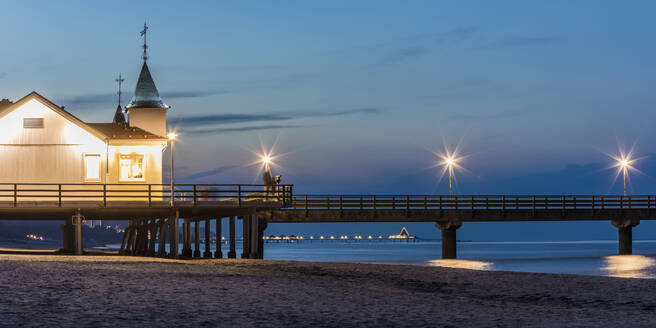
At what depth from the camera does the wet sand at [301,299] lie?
1323cm

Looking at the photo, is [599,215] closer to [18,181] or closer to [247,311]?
[18,181]

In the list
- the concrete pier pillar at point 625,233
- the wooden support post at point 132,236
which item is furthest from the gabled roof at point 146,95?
the concrete pier pillar at point 625,233

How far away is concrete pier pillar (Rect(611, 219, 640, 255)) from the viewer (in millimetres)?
53094

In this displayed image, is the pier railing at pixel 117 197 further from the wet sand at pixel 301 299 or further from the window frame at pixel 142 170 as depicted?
the wet sand at pixel 301 299

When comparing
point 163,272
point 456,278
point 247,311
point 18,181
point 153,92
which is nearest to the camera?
point 247,311

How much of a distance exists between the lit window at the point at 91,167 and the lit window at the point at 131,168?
1.21m

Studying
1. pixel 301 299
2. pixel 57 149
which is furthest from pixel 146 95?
pixel 301 299

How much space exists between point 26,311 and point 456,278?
46.5 ft

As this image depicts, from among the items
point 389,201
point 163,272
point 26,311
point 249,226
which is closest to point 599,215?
point 389,201

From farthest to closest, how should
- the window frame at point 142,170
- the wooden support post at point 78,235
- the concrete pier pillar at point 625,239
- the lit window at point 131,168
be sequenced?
1. the concrete pier pillar at point 625,239
2. the lit window at point 131,168
3. the window frame at point 142,170
4. the wooden support post at point 78,235

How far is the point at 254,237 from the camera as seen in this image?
37.8 m

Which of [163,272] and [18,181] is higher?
[18,181]

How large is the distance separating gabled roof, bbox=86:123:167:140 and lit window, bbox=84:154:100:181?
120cm

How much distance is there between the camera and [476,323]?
44.6 ft
